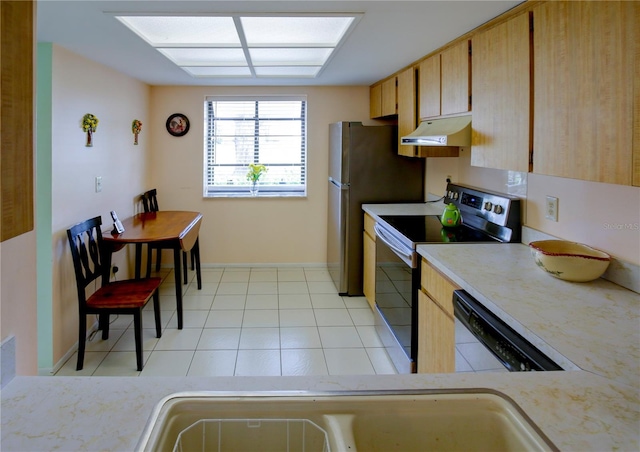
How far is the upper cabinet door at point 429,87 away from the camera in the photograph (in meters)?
2.92

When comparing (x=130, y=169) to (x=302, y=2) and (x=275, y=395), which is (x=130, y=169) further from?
(x=275, y=395)

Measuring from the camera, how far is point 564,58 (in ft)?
5.24

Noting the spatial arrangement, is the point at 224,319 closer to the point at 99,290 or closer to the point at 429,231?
the point at 99,290

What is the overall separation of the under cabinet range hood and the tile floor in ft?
3.81

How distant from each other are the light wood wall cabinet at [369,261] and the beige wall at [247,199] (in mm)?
1198

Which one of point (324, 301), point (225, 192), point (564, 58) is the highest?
point (564, 58)

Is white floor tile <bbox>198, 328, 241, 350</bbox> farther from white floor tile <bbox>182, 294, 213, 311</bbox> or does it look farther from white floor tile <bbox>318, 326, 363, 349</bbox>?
white floor tile <bbox>318, 326, 363, 349</bbox>

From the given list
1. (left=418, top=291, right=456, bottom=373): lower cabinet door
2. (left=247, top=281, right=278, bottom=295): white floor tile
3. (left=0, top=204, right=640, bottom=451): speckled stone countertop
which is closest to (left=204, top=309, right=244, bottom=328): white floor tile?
(left=247, top=281, right=278, bottom=295): white floor tile

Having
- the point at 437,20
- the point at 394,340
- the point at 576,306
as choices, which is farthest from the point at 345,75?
the point at 576,306

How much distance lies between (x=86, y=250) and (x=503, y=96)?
282 cm

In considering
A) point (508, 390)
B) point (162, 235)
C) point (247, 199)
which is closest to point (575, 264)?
point (508, 390)

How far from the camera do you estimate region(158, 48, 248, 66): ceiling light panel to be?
304cm

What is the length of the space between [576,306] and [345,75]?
3149 mm

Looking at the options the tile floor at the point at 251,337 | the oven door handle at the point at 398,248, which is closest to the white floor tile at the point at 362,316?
the tile floor at the point at 251,337
